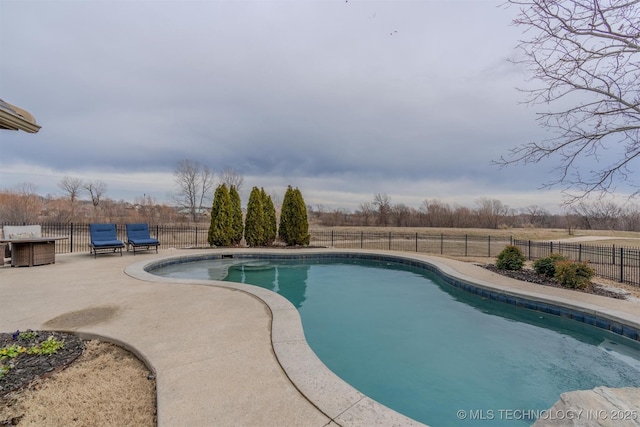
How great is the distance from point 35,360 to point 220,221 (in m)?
10.0

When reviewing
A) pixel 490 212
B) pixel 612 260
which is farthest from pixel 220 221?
pixel 490 212

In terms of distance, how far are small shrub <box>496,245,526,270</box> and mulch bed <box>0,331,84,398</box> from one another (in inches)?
369

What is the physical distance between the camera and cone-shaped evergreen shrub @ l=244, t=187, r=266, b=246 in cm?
1285

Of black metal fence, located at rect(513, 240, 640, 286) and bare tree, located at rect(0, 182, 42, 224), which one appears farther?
bare tree, located at rect(0, 182, 42, 224)

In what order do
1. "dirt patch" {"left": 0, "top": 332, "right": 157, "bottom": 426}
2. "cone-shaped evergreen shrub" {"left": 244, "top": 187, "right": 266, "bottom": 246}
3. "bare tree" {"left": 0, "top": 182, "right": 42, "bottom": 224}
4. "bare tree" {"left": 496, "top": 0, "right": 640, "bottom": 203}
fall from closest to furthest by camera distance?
"dirt patch" {"left": 0, "top": 332, "right": 157, "bottom": 426} → "bare tree" {"left": 496, "top": 0, "right": 640, "bottom": 203} → "cone-shaped evergreen shrub" {"left": 244, "top": 187, "right": 266, "bottom": 246} → "bare tree" {"left": 0, "top": 182, "right": 42, "bottom": 224}

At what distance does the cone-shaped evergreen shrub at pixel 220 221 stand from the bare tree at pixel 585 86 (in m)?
10.7

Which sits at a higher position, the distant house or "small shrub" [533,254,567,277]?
the distant house

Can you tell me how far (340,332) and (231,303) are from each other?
1793mm

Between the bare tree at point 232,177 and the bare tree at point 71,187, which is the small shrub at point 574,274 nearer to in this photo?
Answer: the bare tree at point 232,177

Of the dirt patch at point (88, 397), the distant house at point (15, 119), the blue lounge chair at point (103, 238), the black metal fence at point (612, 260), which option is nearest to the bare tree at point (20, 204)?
the blue lounge chair at point (103, 238)

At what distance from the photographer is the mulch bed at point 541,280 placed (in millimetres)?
5812

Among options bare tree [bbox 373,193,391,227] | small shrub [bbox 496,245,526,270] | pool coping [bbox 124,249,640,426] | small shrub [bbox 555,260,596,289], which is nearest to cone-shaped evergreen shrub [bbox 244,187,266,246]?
pool coping [bbox 124,249,640,426]

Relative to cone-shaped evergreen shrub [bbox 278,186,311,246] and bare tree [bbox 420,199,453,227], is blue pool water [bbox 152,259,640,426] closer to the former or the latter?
cone-shaped evergreen shrub [bbox 278,186,311,246]

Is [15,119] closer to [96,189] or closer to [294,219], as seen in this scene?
[294,219]
